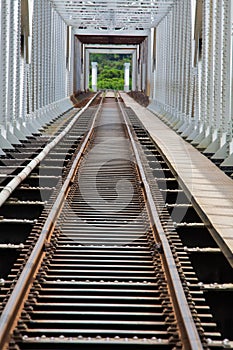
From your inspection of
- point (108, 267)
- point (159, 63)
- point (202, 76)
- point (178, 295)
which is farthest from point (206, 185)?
point (159, 63)

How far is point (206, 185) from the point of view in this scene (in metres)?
9.37

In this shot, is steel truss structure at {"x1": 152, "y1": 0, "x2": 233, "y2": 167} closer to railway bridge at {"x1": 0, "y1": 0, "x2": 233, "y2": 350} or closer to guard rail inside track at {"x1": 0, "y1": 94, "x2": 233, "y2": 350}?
railway bridge at {"x1": 0, "y1": 0, "x2": 233, "y2": 350}

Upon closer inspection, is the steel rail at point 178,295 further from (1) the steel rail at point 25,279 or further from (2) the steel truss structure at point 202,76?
(2) the steel truss structure at point 202,76

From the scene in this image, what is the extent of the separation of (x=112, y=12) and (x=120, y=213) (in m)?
28.1

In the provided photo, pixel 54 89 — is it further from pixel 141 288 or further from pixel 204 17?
pixel 141 288

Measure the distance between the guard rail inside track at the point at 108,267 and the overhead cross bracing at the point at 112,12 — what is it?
56.2ft

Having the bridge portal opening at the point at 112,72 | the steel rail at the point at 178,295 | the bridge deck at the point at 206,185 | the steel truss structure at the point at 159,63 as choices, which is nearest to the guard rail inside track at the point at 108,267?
the steel rail at the point at 178,295

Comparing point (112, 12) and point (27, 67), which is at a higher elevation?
point (112, 12)

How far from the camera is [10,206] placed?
8562mm

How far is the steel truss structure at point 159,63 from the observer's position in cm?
1348

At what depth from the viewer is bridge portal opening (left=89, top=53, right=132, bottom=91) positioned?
9143 cm

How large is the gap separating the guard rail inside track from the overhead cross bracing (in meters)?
17.1

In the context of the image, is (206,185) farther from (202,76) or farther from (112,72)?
(112,72)

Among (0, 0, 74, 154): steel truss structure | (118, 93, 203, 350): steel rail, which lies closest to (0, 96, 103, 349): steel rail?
(118, 93, 203, 350): steel rail
